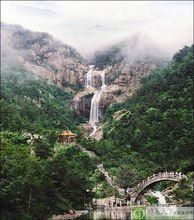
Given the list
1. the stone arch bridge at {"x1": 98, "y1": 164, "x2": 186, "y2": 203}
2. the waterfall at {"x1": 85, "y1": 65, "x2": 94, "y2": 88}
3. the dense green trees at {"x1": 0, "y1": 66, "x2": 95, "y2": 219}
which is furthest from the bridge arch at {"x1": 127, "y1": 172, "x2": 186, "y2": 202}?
the waterfall at {"x1": 85, "y1": 65, "x2": 94, "y2": 88}

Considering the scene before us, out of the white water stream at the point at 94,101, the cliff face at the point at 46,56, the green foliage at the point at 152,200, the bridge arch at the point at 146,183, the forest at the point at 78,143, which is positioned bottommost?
the green foliage at the point at 152,200

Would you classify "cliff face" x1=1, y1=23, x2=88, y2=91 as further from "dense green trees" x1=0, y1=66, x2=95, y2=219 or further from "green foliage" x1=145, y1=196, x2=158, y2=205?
"green foliage" x1=145, y1=196, x2=158, y2=205

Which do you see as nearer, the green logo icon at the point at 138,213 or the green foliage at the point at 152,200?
the green logo icon at the point at 138,213

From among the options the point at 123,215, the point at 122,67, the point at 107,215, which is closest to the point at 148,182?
the point at 123,215

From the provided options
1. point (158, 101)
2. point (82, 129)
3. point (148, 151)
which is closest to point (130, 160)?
point (148, 151)

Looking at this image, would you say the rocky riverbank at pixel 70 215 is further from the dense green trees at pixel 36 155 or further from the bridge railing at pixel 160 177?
the bridge railing at pixel 160 177

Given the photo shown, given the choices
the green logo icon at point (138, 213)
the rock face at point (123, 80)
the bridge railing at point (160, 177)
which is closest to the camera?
the green logo icon at point (138, 213)

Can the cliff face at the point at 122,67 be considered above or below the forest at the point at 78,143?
above

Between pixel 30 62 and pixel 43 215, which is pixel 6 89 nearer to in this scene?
pixel 30 62

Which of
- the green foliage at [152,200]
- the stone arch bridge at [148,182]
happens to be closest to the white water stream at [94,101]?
the green foliage at [152,200]
